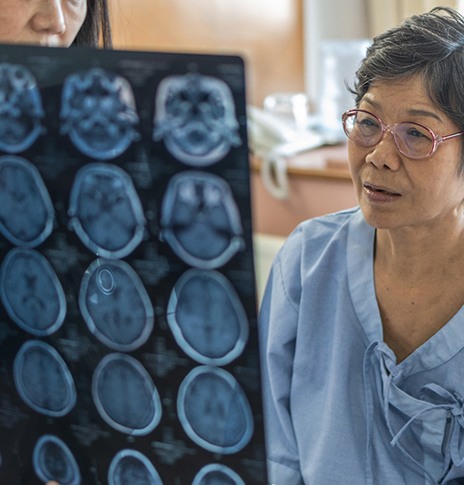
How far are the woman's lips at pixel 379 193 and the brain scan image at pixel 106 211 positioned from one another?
542 mm

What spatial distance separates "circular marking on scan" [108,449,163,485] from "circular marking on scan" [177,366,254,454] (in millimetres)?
62

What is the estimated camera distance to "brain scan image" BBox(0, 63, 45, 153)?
0.71 m

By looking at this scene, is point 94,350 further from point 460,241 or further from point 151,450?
point 460,241

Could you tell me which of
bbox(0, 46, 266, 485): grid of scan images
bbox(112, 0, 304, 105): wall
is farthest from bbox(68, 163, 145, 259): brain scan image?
bbox(112, 0, 304, 105): wall

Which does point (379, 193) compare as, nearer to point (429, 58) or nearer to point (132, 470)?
point (429, 58)

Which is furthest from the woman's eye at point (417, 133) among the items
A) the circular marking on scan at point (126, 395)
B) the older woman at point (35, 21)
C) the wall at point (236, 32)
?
the wall at point (236, 32)

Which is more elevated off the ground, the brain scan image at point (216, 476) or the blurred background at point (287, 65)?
the blurred background at point (287, 65)

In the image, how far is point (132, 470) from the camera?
2.50ft

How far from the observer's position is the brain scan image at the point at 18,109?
2.32 ft

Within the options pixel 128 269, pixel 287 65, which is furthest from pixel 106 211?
pixel 287 65

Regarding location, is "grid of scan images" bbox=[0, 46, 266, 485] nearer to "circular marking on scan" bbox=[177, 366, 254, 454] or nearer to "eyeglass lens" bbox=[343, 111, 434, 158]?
"circular marking on scan" bbox=[177, 366, 254, 454]

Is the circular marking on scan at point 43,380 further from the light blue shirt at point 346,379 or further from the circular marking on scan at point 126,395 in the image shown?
the light blue shirt at point 346,379

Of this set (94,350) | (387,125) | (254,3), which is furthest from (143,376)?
(254,3)

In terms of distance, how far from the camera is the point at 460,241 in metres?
1.21
